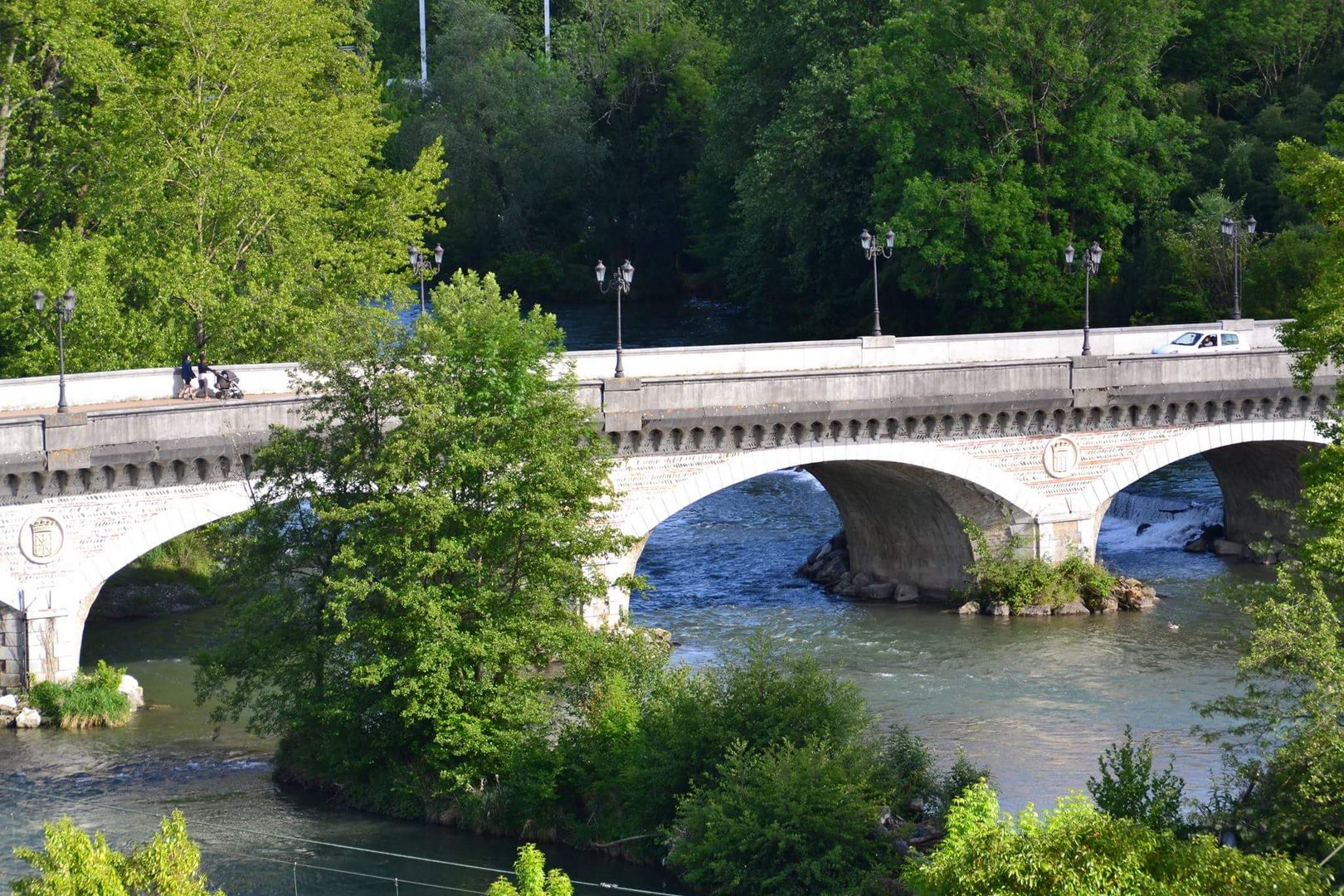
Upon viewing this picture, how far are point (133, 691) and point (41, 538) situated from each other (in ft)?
10.4

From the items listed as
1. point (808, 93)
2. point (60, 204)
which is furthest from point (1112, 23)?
point (60, 204)

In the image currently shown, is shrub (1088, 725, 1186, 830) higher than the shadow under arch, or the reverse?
the shadow under arch

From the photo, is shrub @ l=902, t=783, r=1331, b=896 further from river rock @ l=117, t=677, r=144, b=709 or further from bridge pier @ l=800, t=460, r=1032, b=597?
bridge pier @ l=800, t=460, r=1032, b=597

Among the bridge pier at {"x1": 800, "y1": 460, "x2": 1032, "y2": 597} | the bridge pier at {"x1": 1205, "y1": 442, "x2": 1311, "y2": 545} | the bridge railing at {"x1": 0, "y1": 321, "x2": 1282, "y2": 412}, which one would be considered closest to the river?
the bridge pier at {"x1": 1205, "y1": 442, "x2": 1311, "y2": 545}

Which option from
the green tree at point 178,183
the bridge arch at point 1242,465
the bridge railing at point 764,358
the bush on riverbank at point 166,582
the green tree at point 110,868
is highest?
the green tree at point 178,183

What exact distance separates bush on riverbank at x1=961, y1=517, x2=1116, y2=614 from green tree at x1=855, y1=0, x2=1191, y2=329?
57.5 feet

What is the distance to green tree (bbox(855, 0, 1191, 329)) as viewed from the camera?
56.0 meters

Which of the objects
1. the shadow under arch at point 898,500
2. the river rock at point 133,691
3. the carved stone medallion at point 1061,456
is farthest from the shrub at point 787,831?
the carved stone medallion at point 1061,456

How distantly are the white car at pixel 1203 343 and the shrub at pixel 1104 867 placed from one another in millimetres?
26032

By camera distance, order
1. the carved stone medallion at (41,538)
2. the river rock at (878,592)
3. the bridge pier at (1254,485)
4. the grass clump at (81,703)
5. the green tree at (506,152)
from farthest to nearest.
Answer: the green tree at (506,152) < the bridge pier at (1254,485) < the river rock at (878,592) < the carved stone medallion at (41,538) < the grass clump at (81,703)

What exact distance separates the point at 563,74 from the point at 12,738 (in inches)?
2319

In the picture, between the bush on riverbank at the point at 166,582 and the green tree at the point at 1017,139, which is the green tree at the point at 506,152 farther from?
the bush on riverbank at the point at 166,582

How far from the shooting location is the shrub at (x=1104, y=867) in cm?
1650

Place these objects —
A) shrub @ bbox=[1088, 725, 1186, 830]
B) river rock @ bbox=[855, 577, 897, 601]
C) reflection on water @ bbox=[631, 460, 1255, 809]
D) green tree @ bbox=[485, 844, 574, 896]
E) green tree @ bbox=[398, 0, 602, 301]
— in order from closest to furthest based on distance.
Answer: green tree @ bbox=[485, 844, 574, 896] < shrub @ bbox=[1088, 725, 1186, 830] < reflection on water @ bbox=[631, 460, 1255, 809] < river rock @ bbox=[855, 577, 897, 601] < green tree @ bbox=[398, 0, 602, 301]
